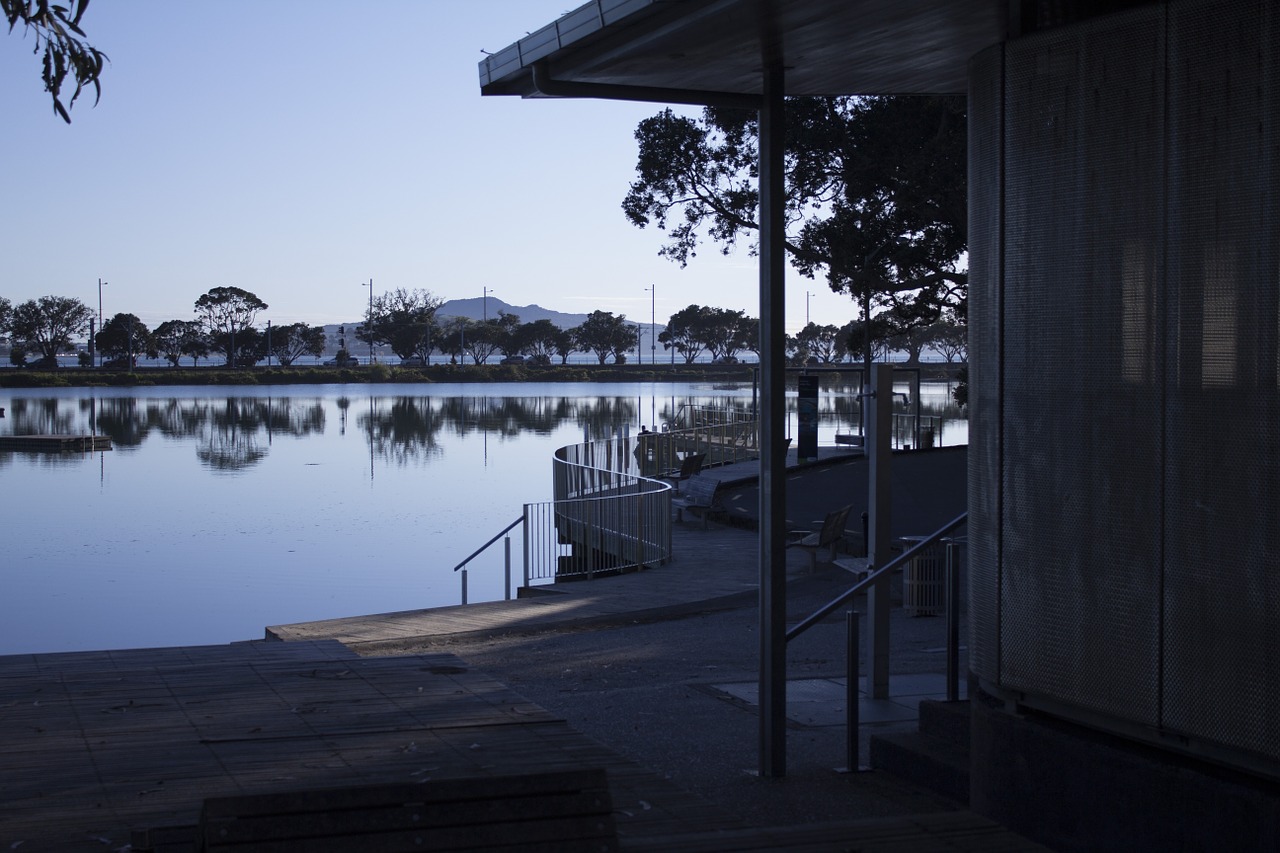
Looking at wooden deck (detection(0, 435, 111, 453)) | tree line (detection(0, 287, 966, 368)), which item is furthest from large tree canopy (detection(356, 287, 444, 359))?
wooden deck (detection(0, 435, 111, 453))

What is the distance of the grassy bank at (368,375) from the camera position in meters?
101

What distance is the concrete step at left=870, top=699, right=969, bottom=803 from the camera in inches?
230

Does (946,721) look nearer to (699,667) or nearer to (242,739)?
(242,739)

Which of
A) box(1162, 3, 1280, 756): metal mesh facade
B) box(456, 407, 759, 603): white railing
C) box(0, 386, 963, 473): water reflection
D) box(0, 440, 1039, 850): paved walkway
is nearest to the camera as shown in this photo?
box(1162, 3, 1280, 756): metal mesh facade

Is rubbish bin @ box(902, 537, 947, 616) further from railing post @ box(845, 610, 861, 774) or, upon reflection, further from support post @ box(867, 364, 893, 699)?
railing post @ box(845, 610, 861, 774)

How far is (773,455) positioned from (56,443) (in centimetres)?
4834

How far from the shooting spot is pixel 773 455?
6.30 meters

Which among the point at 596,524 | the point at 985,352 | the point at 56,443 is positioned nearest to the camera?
the point at 985,352

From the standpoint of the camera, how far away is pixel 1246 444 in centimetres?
408

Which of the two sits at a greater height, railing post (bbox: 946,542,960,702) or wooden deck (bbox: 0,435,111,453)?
railing post (bbox: 946,542,960,702)

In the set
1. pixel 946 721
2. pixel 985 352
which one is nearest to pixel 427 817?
pixel 985 352

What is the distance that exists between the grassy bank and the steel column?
89.8 metres

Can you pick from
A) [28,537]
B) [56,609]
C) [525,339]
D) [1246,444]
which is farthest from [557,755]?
[525,339]

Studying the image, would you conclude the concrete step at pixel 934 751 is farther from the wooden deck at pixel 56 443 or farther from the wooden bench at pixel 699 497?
the wooden deck at pixel 56 443
